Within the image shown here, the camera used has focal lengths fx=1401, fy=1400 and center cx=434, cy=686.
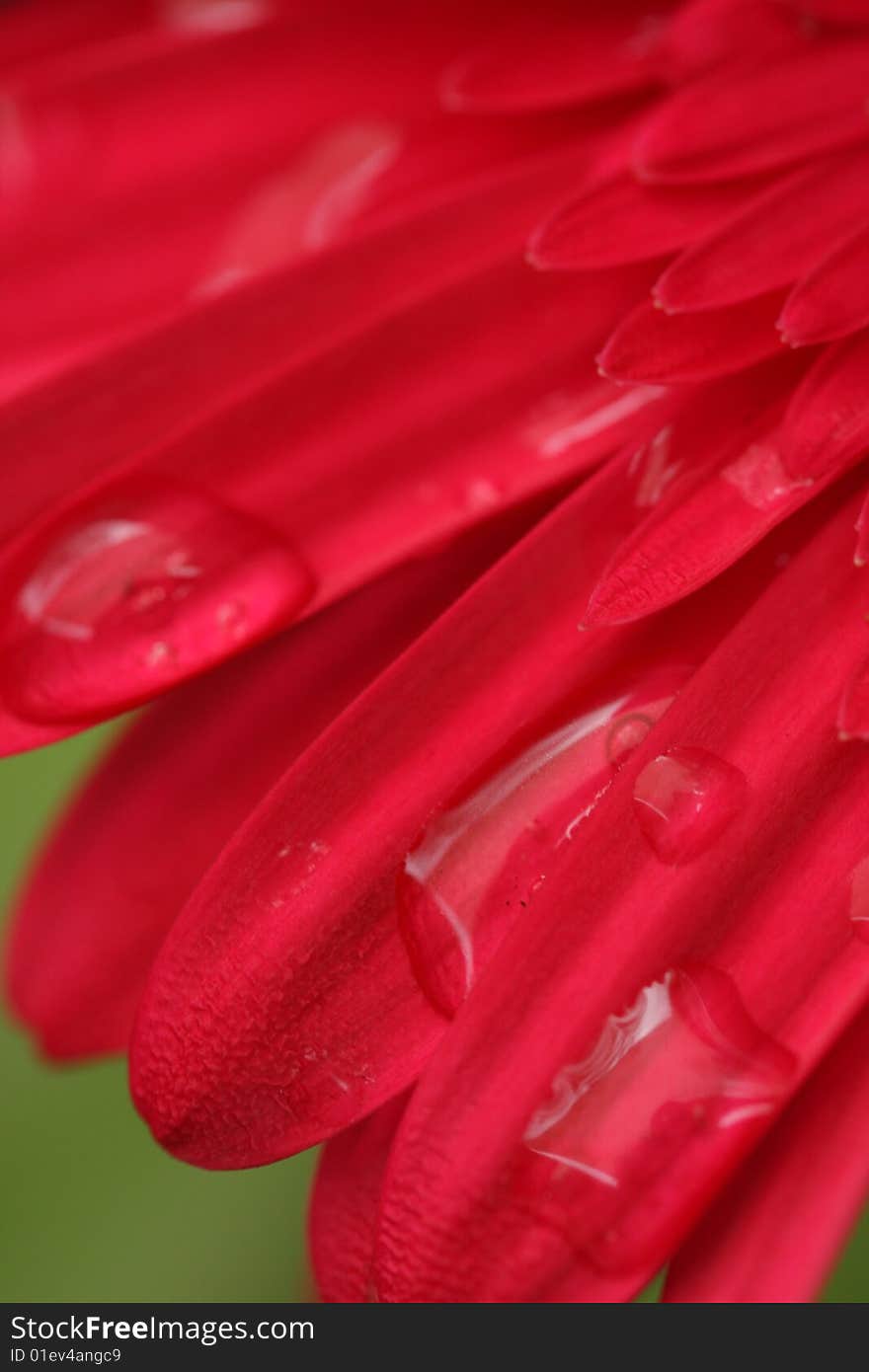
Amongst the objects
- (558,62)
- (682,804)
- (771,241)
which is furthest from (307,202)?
(682,804)

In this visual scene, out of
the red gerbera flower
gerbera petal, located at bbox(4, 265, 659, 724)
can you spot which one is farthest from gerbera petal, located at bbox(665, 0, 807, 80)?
gerbera petal, located at bbox(4, 265, 659, 724)

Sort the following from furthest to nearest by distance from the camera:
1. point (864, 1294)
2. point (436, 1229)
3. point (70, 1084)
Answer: point (70, 1084)
point (864, 1294)
point (436, 1229)

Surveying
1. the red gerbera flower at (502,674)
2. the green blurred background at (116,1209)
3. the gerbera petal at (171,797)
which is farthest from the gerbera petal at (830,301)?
the green blurred background at (116,1209)

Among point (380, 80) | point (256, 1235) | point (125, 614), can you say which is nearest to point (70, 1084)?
point (256, 1235)

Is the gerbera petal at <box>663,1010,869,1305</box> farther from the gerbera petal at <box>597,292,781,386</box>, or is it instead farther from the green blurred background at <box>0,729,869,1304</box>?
the green blurred background at <box>0,729,869,1304</box>

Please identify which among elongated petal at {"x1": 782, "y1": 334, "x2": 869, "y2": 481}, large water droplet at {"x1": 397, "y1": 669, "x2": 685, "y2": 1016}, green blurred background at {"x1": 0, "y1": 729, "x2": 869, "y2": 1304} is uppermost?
elongated petal at {"x1": 782, "y1": 334, "x2": 869, "y2": 481}
